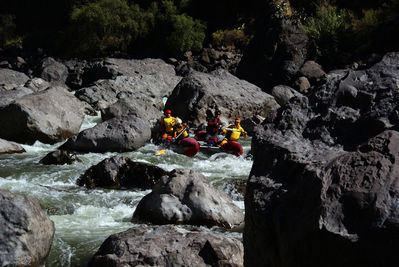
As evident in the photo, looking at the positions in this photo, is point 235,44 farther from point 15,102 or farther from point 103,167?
point 103,167

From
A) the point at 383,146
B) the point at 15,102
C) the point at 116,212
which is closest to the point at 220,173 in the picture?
the point at 116,212

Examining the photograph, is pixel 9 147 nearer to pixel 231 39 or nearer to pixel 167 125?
pixel 167 125

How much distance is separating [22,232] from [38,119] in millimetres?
6653

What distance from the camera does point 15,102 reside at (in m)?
10.2

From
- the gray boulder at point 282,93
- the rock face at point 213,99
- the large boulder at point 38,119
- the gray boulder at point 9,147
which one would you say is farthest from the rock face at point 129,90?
the gray boulder at point 9,147

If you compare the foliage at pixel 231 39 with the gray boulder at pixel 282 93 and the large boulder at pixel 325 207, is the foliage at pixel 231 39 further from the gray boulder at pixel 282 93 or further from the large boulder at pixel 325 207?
the large boulder at pixel 325 207

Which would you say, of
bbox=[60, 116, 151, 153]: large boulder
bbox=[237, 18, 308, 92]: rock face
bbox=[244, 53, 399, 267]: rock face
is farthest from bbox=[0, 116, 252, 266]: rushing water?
bbox=[237, 18, 308, 92]: rock face

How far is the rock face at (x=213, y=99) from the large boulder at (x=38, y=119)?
3097 millimetres

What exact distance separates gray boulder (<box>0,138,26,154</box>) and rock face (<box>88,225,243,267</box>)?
5926 mm

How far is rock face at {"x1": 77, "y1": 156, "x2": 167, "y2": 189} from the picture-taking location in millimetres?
7220

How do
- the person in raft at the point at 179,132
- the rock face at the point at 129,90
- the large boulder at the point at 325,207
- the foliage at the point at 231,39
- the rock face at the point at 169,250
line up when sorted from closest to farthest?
1. the large boulder at the point at 325,207
2. the rock face at the point at 169,250
3. the person in raft at the point at 179,132
4. the rock face at the point at 129,90
5. the foliage at the point at 231,39

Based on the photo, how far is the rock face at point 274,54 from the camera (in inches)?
680

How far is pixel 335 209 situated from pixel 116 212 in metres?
4.50

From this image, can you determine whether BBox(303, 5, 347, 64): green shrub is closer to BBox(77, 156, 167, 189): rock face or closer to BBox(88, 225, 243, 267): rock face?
BBox(77, 156, 167, 189): rock face
